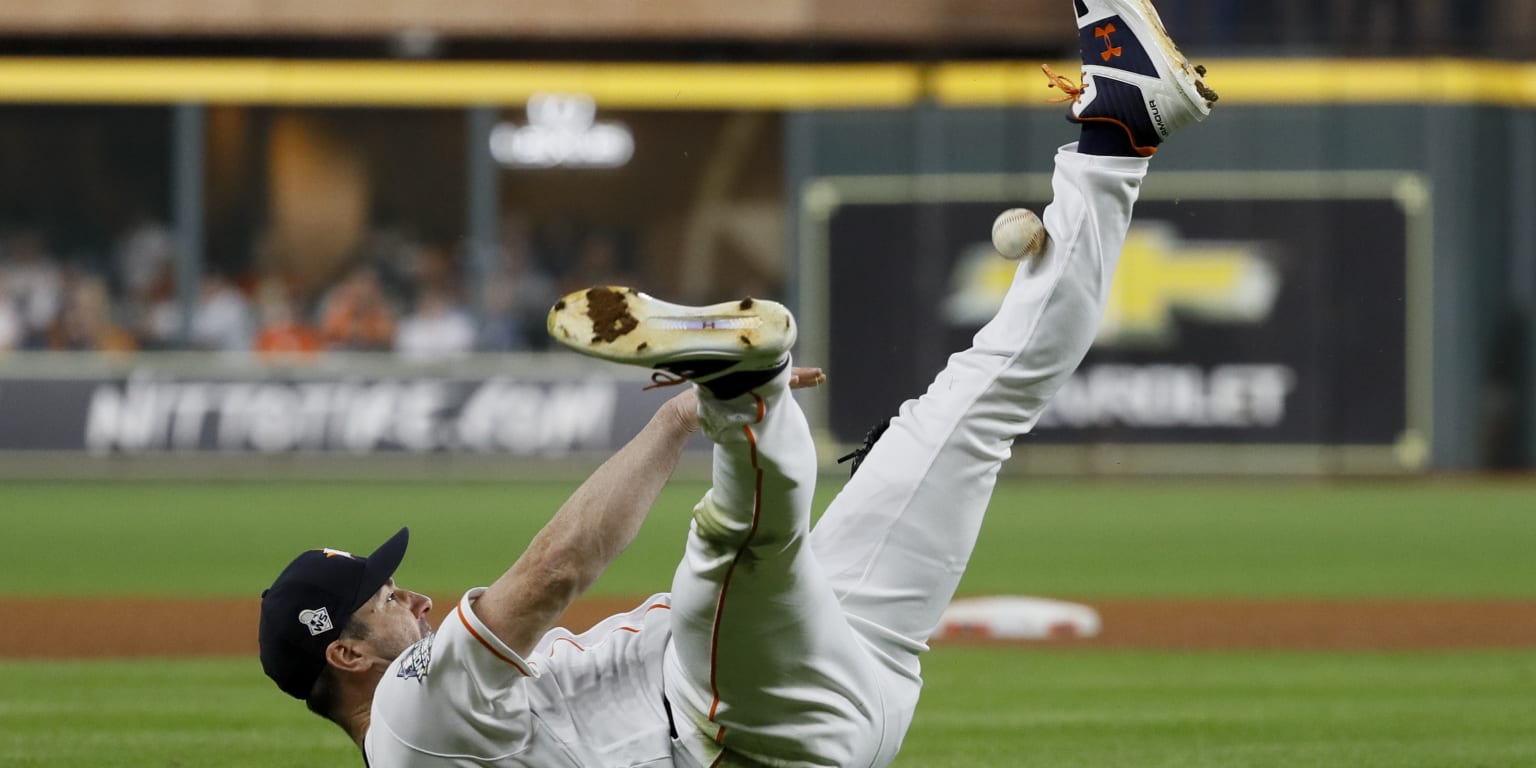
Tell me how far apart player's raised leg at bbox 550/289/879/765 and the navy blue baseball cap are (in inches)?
24.2

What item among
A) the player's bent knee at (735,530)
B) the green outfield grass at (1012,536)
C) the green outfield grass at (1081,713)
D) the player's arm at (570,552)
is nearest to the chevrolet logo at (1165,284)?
the green outfield grass at (1012,536)

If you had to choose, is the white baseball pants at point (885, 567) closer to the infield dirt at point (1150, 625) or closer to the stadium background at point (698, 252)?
the infield dirt at point (1150, 625)

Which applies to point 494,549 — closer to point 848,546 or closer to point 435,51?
point 848,546

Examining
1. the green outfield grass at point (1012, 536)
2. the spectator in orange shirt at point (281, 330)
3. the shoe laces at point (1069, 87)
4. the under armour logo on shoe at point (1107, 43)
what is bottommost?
the green outfield grass at point (1012, 536)

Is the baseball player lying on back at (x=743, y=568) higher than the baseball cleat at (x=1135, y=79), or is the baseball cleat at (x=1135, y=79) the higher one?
the baseball cleat at (x=1135, y=79)

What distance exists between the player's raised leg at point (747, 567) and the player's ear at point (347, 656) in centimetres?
57

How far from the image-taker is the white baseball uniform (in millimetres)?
3250

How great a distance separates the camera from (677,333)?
9.74 ft

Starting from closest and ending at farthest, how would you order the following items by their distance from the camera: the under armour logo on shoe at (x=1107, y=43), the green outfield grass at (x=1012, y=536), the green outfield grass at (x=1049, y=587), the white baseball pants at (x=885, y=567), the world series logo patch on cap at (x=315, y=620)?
the white baseball pants at (x=885, y=567) → the world series logo patch on cap at (x=315, y=620) → the under armour logo on shoe at (x=1107, y=43) → the green outfield grass at (x=1049, y=587) → the green outfield grass at (x=1012, y=536)

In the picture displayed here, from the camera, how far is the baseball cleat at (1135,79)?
12.6 feet

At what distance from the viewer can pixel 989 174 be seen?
1816 centimetres

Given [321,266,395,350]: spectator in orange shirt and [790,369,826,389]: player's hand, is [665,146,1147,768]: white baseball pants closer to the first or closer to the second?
[790,369,826,389]: player's hand

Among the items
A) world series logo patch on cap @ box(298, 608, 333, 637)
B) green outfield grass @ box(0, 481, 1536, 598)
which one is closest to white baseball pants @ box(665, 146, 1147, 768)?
world series logo patch on cap @ box(298, 608, 333, 637)

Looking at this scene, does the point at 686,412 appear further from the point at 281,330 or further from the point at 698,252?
the point at 698,252
